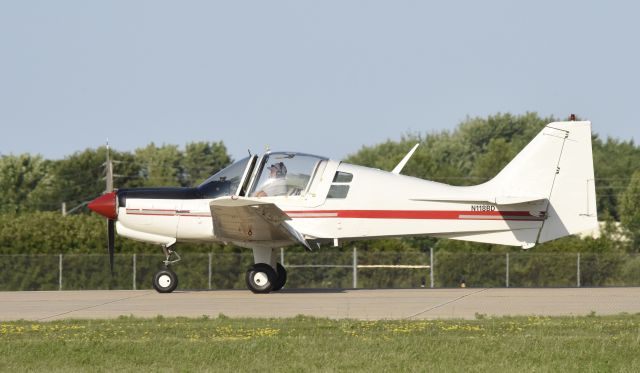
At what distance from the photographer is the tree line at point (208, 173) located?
37406 millimetres

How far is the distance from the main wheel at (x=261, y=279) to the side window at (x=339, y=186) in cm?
173

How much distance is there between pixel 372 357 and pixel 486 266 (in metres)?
22.5

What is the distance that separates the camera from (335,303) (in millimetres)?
17141

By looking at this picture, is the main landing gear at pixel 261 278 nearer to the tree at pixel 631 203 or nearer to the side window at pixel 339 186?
the side window at pixel 339 186

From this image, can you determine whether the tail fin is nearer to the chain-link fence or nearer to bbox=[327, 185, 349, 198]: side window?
bbox=[327, 185, 349, 198]: side window

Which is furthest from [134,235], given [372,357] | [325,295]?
[372,357]

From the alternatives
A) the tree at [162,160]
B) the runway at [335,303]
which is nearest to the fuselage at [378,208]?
the runway at [335,303]

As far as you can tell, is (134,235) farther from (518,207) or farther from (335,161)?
(518,207)

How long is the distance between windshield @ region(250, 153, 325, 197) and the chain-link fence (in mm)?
10301

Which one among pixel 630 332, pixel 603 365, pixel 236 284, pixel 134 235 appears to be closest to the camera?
pixel 603 365

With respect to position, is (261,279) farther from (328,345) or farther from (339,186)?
(328,345)

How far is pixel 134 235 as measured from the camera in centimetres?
2031

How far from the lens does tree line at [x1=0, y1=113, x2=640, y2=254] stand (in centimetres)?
3741

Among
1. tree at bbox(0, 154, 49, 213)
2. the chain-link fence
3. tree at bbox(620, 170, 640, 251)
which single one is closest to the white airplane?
the chain-link fence
